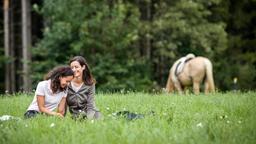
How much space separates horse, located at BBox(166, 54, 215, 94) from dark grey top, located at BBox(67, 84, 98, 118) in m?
9.16

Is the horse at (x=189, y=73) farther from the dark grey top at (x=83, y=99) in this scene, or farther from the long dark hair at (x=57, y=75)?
the long dark hair at (x=57, y=75)

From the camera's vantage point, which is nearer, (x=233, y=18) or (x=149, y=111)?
(x=149, y=111)

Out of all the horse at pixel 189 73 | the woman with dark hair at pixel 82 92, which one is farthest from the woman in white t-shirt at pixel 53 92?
the horse at pixel 189 73

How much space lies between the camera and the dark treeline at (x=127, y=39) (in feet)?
93.6

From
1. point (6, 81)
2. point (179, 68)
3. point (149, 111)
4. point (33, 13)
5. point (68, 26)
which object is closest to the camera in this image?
point (149, 111)

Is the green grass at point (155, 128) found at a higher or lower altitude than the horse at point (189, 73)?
higher

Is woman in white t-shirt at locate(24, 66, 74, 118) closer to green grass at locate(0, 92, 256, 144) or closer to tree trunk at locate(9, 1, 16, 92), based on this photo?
green grass at locate(0, 92, 256, 144)

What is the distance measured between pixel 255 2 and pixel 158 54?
7091 mm

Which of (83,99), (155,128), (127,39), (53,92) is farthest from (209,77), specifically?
(127,39)

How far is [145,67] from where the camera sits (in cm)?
2967

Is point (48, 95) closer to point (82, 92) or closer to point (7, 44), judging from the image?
point (82, 92)

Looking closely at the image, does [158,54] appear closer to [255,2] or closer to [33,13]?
[255,2]

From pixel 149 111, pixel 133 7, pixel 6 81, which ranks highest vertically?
pixel 133 7

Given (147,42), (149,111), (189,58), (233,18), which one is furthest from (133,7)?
(149,111)
